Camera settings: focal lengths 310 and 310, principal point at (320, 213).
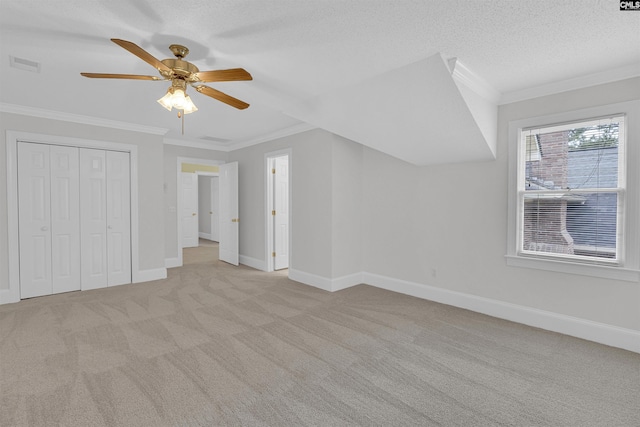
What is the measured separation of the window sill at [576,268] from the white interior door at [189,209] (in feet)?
26.1

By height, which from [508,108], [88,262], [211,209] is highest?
[508,108]

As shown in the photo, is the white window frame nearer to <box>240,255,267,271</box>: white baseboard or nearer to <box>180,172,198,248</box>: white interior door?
<box>240,255,267,271</box>: white baseboard

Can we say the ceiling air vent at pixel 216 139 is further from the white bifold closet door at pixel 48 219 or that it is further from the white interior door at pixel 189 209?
the white interior door at pixel 189 209

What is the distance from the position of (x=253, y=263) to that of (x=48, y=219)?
3.17m

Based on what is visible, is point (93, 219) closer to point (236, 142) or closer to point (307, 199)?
point (236, 142)

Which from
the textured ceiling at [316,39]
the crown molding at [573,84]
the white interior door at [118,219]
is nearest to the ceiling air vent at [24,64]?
the textured ceiling at [316,39]

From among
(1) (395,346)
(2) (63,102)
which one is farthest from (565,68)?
(2) (63,102)

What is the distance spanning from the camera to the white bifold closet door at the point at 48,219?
4.09 metres

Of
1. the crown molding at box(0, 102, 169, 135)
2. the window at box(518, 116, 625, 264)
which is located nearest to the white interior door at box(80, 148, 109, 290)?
the crown molding at box(0, 102, 169, 135)

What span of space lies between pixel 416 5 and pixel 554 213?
2.61 meters

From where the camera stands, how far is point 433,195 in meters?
4.06

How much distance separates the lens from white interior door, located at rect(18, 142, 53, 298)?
406cm

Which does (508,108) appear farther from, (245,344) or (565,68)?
(245,344)

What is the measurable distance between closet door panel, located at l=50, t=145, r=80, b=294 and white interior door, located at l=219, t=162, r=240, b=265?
254 centimetres
